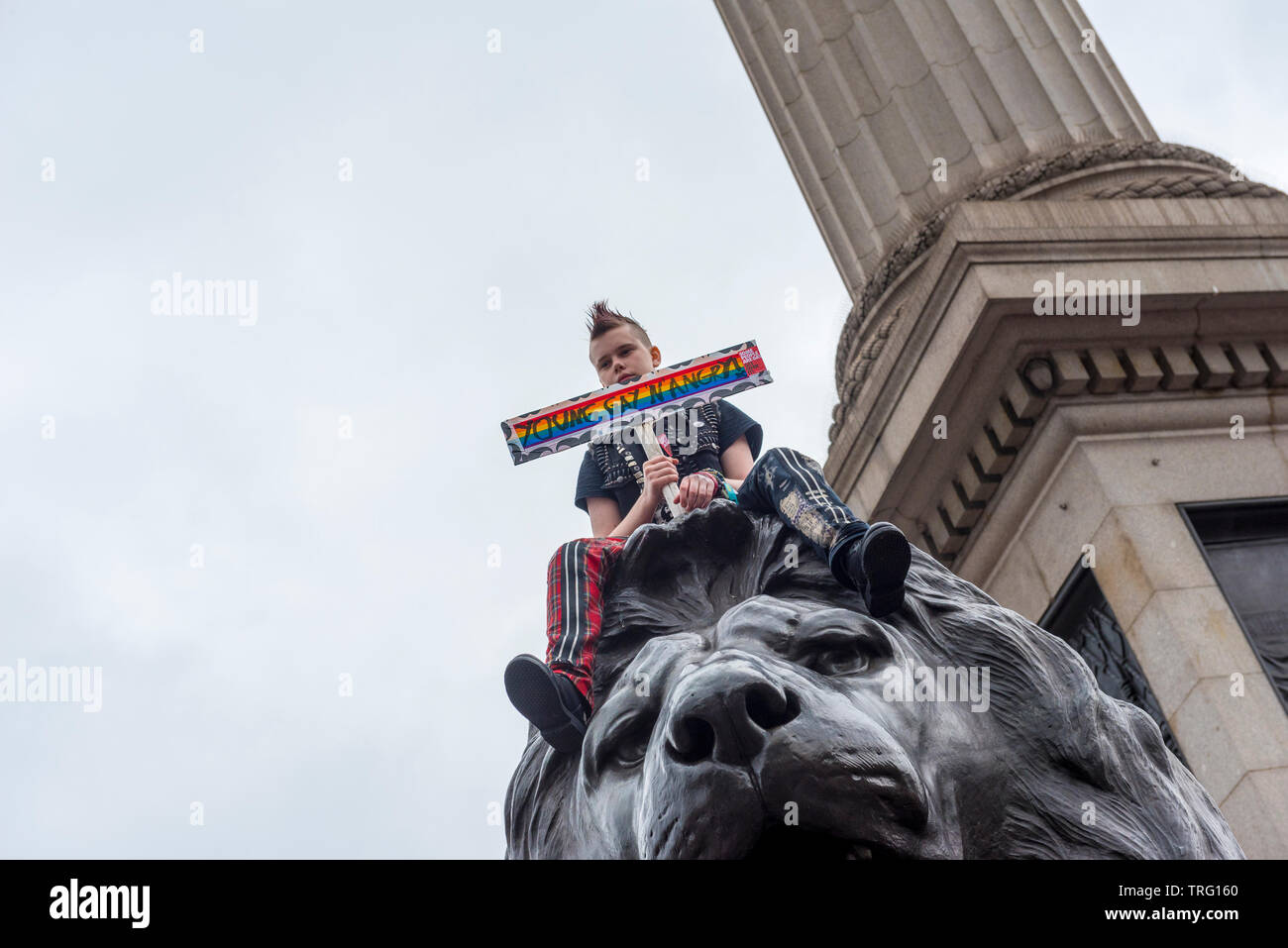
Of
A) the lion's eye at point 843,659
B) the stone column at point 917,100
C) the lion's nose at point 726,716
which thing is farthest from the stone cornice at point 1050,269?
the lion's nose at point 726,716

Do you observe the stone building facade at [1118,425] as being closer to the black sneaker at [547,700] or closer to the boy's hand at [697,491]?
the boy's hand at [697,491]

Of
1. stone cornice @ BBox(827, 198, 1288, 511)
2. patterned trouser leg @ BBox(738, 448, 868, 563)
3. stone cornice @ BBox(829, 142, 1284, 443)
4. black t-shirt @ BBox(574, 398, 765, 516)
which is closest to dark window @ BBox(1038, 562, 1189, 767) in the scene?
stone cornice @ BBox(827, 198, 1288, 511)

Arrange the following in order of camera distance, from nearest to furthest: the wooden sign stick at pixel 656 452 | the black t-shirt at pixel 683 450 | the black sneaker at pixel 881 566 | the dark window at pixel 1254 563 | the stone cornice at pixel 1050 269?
the black sneaker at pixel 881 566, the wooden sign stick at pixel 656 452, the black t-shirt at pixel 683 450, the dark window at pixel 1254 563, the stone cornice at pixel 1050 269

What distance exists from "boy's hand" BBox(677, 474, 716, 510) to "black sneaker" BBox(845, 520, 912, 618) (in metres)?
0.84

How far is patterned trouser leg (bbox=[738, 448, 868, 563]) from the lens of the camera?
428 centimetres

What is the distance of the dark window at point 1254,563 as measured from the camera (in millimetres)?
8406

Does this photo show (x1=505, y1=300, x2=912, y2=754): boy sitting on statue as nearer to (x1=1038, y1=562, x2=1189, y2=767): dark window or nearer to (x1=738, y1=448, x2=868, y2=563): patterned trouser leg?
(x1=738, y1=448, x2=868, y2=563): patterned trouser leg

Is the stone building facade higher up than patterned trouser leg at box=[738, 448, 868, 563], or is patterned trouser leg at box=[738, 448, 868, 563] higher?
the stone building facade

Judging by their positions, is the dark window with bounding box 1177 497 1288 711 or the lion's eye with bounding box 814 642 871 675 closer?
the lion's eye with bounding box 814 642 871 675

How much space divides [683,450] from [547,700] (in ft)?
5.38

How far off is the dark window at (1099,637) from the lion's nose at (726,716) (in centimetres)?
558

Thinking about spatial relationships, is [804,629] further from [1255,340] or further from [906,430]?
[1255,340]

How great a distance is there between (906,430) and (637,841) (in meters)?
6.65
